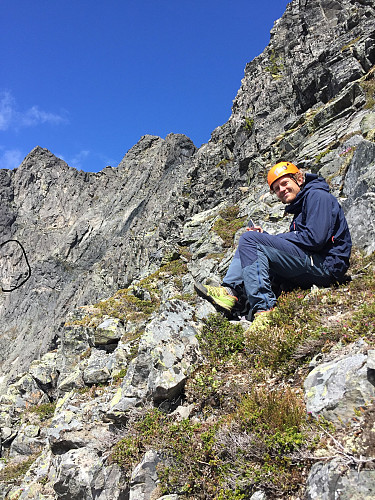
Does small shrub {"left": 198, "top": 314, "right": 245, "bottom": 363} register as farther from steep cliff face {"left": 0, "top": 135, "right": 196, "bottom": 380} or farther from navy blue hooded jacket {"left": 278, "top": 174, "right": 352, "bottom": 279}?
steep cliff face {"left": 0, "top": 135, "right": 196, "bottom": 380}

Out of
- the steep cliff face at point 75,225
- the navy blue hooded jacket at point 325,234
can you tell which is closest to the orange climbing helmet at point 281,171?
the navy blue hooded jacket at point 325,234

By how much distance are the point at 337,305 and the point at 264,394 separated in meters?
2.00

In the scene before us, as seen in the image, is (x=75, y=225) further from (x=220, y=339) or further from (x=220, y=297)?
(x=220, y=339)

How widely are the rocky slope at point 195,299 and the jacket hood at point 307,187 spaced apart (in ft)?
4.52

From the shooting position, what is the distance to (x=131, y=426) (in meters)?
4.56

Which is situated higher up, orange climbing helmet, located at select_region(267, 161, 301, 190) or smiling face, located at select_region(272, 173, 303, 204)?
orange climbing helmet, located at select_region(267, 161, 301, 190)

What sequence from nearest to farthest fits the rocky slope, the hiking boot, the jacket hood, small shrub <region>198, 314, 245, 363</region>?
the rocky slope → small shrub <region>198, 314, 245, 363</region> → the jacket hood → the hiking boot

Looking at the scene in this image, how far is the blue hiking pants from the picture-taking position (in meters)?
5.19

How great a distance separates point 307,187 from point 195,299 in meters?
5.00

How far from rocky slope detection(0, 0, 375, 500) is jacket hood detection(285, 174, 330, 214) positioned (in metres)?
1.38

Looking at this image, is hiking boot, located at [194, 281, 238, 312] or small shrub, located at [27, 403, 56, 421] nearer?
hiking boot, located at [194, 281, 238, 312]

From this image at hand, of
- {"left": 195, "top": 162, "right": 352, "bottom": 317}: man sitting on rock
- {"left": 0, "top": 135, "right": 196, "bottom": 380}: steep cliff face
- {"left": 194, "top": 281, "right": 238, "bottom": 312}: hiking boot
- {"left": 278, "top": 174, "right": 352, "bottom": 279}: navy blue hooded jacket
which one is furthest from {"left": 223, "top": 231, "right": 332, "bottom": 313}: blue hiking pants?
{"left": 0, "top": 135, "right": 196, "bottom": 380}: steep cliff face

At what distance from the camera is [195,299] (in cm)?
945

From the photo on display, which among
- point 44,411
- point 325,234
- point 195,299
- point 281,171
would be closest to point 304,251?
point 325,234
